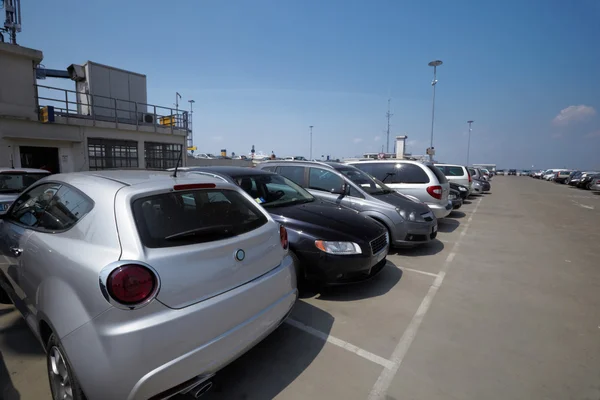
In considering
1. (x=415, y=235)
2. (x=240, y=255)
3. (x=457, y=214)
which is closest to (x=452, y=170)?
(x=457, y=214)

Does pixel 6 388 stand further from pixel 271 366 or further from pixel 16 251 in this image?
pixel 271 366

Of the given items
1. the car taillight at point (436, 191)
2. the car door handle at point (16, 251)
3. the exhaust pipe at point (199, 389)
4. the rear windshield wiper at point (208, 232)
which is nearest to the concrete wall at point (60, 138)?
the car door handle at point (16, 251)

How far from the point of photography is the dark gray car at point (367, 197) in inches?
215

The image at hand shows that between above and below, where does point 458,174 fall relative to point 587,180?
above

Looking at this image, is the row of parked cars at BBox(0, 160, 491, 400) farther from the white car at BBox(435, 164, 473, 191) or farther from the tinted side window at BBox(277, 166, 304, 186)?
the white car at BBox(435, 164, 473, 191)

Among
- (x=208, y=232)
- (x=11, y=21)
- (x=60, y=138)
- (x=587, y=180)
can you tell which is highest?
(x=11, y=21)

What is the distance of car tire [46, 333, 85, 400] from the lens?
1775 mm

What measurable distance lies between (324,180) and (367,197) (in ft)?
3.16

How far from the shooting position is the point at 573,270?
5.09 metres

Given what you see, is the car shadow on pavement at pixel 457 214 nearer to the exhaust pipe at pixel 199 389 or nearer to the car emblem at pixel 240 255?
the car emblem at pixel 240 255

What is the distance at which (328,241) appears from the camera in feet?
11.5

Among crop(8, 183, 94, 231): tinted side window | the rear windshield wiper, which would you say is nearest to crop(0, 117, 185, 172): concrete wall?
crop(8, 183, 94, 231): tinted side window

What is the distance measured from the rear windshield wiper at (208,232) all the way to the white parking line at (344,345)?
57.7 inches


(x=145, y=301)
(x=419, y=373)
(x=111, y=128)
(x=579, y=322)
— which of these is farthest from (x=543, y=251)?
(x=111, y=128)
